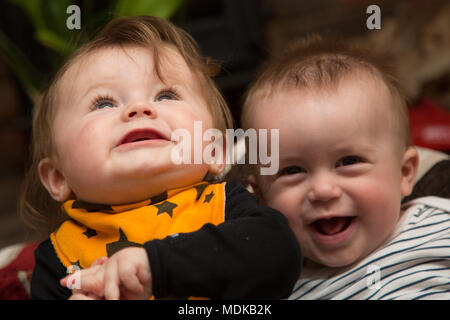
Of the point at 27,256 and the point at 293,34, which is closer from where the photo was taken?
the point at 27,256

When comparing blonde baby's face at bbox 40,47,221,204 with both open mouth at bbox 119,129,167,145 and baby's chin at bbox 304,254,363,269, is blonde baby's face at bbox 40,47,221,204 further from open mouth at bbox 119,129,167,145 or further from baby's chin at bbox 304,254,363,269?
baby's chin at bbox 304,254,363,269

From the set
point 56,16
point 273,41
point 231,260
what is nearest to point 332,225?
point 231,260

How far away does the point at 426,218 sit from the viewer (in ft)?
2.91

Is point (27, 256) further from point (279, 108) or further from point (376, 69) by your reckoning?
point (376, 69)

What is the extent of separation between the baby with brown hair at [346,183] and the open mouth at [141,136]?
211mm

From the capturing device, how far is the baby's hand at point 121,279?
55cm

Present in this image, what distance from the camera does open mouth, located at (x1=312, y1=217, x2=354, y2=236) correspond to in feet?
2.66

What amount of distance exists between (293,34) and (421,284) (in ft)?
6.37

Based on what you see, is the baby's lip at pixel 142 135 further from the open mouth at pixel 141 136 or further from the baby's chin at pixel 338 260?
the baby's chin at pixel 338 260

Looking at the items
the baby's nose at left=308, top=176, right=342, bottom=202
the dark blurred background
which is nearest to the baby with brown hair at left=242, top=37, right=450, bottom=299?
the baby's nose at left=308, top=176, right=342, bottom=202

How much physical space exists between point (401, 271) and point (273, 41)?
1.97 meters

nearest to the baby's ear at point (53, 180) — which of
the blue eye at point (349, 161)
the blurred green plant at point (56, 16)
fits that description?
the blue eye at point (349, 161)

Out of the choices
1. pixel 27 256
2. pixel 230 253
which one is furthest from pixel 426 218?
pixel 27 256
